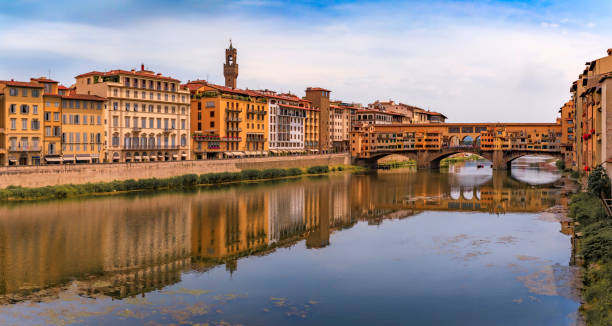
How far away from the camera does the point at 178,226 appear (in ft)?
116

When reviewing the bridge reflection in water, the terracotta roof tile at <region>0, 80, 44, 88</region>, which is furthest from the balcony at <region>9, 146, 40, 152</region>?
the bridge reflection in water

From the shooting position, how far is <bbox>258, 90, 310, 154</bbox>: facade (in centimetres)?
8738

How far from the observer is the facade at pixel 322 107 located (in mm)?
102250

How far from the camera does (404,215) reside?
138ft

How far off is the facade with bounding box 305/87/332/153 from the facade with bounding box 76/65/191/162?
119ft

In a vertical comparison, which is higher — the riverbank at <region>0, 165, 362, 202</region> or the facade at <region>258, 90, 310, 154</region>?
the facade at <region>258, 90, 310, 154</region>

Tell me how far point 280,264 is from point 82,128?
38191 mm

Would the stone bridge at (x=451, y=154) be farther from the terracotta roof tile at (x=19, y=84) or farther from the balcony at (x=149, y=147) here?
the terracotta roof tile at (x=19, y=84)

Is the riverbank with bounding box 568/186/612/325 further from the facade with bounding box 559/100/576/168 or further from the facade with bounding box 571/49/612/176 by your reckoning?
the facade with bounding box 559/100/576/168

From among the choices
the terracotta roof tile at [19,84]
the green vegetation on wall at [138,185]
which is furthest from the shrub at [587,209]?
the terracotta roof tile at [19,84]

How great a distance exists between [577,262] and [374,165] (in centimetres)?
7554

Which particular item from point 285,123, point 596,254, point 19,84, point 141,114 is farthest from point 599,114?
point 285,123

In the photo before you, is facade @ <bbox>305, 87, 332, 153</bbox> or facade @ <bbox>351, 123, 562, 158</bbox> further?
facade @ <bbox>305, 87, 332, 153</bbox>

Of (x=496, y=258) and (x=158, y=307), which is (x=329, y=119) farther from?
(x=158, y=307)
